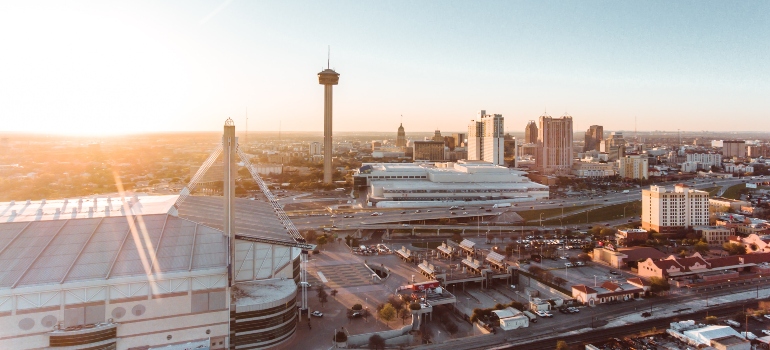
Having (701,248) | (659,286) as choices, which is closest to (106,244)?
(659,286)

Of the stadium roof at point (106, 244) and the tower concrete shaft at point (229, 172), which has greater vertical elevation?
the tower concrete shaft at point (229, 172)

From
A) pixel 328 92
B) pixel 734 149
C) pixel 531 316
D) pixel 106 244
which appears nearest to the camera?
pixel 106 244

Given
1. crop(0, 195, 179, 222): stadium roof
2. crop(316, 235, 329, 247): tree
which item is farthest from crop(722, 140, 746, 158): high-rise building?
crop(0, 195, 179, 222): stadium roof

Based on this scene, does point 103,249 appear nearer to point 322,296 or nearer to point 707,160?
point 322,296

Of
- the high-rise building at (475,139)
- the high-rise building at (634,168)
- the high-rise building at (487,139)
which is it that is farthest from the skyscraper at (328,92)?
the high-rise building at (634,168)

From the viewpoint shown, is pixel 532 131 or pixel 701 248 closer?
pixel 701 248

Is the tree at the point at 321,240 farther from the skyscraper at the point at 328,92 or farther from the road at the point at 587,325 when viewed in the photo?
the skyscraper at the point at 328,92

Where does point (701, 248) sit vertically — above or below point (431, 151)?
below
